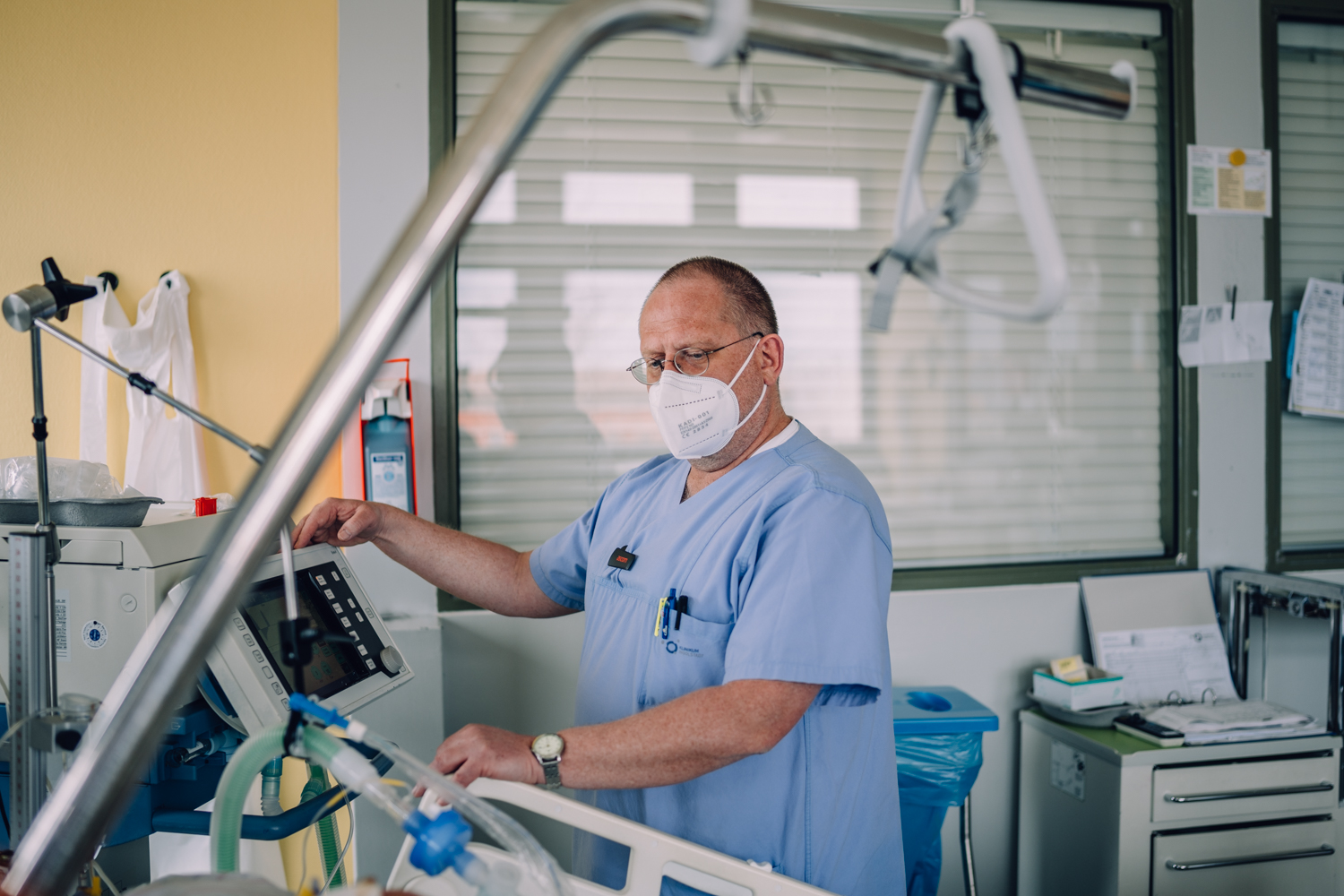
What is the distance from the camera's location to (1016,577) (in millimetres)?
2299

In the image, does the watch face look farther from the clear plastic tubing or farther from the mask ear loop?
the mask ear loop

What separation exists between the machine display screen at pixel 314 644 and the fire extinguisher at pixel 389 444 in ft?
2.12

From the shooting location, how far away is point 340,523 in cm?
150

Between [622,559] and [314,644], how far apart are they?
475mm

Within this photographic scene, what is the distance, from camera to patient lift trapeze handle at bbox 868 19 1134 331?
1.73 feet

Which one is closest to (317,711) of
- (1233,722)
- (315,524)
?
(315,524)

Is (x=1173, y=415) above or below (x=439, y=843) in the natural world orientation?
above

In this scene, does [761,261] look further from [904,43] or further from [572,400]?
[904,43]

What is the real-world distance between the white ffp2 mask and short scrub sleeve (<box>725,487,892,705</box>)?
210 mm

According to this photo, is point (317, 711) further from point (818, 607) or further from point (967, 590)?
point (967, 590)

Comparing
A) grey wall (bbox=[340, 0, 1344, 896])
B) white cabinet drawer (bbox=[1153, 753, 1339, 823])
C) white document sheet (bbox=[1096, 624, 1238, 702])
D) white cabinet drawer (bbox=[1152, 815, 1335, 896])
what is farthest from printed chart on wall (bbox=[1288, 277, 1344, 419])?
white cabinet drawer (bbox=[1152, 815, 1335, 896])

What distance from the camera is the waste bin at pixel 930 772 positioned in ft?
→ 6.14

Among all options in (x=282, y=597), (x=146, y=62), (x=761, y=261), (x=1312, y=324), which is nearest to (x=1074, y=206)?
(x=1312, y=324)

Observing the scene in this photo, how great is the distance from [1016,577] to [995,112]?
197 centimetres
